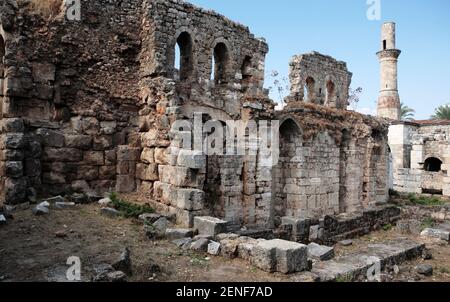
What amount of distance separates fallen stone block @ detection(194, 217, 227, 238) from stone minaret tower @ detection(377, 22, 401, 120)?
90.0ft

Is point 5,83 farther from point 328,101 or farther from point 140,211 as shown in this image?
point 328,101

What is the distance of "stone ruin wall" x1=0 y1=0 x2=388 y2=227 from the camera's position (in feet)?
25.2

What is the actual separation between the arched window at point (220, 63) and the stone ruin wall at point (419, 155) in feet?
53.7

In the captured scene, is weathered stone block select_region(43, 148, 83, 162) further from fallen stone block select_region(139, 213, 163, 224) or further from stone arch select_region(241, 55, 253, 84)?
stone arch select_region(241, 55, 253, 84)

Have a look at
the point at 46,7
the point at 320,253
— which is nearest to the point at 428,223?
the point at 320,253

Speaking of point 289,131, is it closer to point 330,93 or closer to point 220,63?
point 220,63

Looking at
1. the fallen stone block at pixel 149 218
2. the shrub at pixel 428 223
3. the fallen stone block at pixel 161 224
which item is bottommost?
the shrub at pixel 428 223

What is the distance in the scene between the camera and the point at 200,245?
20.8 ft

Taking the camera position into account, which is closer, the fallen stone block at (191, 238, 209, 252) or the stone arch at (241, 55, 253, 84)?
the fallen stone block at (191, 238, 209, 252)

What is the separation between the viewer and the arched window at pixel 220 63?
13.4 m

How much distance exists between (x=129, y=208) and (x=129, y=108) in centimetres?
282

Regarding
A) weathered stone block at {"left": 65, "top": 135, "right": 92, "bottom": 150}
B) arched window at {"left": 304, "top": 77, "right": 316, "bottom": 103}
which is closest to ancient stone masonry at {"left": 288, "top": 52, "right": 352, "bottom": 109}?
arched window at {"left": 304, "top": 77, "right": 316, "bottom": 103}

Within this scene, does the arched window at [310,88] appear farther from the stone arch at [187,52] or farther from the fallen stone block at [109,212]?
the fallen stone block at [109,212]

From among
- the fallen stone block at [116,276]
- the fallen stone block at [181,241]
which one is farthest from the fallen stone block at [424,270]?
the fallen stone block at [116,276]
